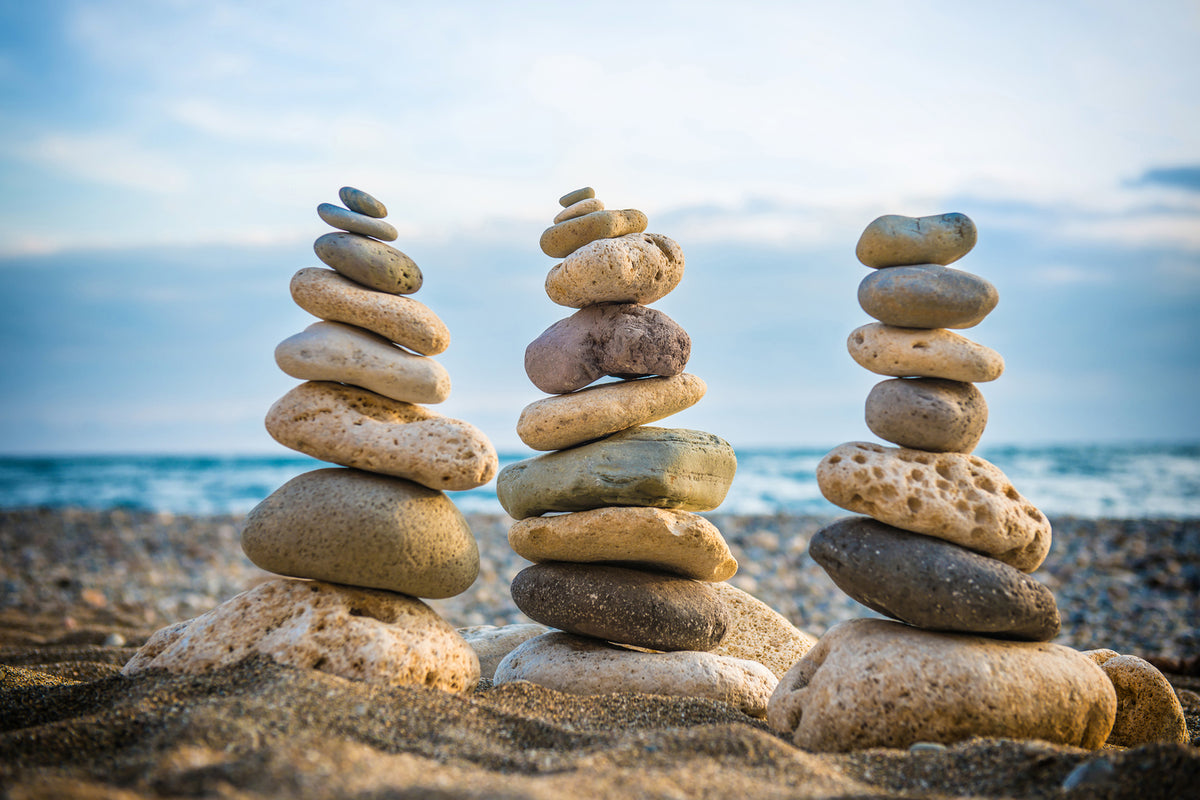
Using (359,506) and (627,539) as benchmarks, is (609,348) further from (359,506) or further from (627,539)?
(359,506)

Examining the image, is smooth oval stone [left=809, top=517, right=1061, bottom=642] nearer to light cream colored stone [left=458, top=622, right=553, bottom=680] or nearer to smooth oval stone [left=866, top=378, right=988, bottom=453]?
smooth oval stone [left=866, top=378, right=988, bottom=453]

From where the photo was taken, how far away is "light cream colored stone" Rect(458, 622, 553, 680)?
17.8 feet

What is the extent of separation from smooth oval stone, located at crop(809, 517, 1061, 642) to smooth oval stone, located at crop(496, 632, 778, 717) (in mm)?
945

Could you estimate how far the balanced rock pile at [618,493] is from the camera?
4.49 m

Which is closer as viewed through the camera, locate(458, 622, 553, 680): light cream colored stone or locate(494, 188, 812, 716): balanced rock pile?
locate(494, 188, 812, 716): balanced rock pile

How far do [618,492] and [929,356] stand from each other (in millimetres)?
1830

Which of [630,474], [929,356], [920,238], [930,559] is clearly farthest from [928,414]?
[630,474]

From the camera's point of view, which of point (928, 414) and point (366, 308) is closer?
point (928, 414)

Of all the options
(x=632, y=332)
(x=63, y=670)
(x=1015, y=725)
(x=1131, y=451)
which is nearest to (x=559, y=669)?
(x=632, y=332)

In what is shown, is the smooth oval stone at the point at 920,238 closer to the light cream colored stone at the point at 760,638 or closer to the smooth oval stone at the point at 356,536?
the light cream colored stone at the point at 760,638

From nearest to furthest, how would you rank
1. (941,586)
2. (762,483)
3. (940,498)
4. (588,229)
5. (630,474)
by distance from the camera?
(941,586) < (940,498) < (630,474) < (588,229) < (762,483)

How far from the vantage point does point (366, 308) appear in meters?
4.43

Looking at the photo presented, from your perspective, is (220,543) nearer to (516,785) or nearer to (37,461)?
(516,785)

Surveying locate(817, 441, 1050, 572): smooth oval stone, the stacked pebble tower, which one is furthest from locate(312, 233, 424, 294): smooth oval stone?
locate(817, 441, 1050, 572): smooth oval stone
